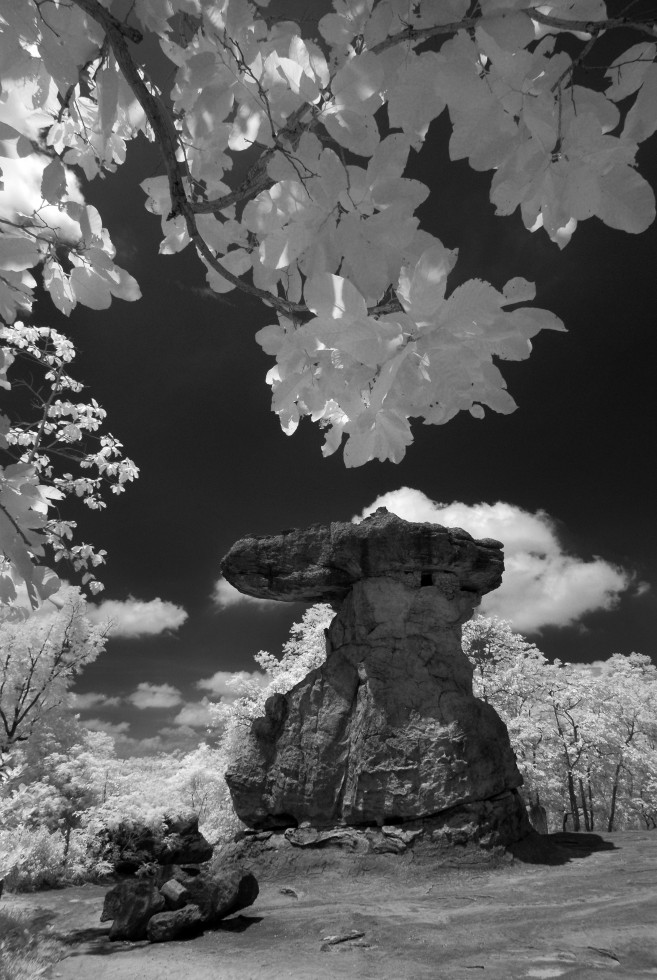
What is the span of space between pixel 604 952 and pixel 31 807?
40.4ft

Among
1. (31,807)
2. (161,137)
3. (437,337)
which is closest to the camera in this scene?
(437,337)

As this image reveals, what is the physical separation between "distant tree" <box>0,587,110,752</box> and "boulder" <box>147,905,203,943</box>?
34.1 ft

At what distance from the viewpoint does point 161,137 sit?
1.11m

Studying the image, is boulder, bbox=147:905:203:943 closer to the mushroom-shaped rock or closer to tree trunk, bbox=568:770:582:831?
the mushroom-shaped rock

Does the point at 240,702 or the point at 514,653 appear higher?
the point at 514,653

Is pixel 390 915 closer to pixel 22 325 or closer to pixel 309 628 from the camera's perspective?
pixel 22 325

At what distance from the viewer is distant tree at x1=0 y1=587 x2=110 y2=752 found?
1591cm

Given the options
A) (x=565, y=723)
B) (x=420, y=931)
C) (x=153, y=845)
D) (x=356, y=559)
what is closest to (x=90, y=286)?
(x=420, y=931)

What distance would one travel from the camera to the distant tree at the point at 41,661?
15914mm

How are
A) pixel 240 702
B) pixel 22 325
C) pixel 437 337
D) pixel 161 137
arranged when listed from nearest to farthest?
pixel 437 337, pixel 161 137, pixel 22 325, pixel 240 702

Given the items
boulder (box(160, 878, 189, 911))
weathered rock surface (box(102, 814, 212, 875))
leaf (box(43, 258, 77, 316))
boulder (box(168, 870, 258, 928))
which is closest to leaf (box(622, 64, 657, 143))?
leaf (box(43, 258, 77, 316))

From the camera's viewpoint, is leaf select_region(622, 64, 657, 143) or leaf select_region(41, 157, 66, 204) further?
leaf select_region(41, 157, 66, 204)

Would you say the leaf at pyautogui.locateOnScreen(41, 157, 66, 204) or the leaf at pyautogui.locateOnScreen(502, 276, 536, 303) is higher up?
the leaf at pyautogui.locateOnScreen(41, 157, 66, 204)

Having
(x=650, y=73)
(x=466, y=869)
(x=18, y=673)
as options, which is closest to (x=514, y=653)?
(x=466, y=869)
